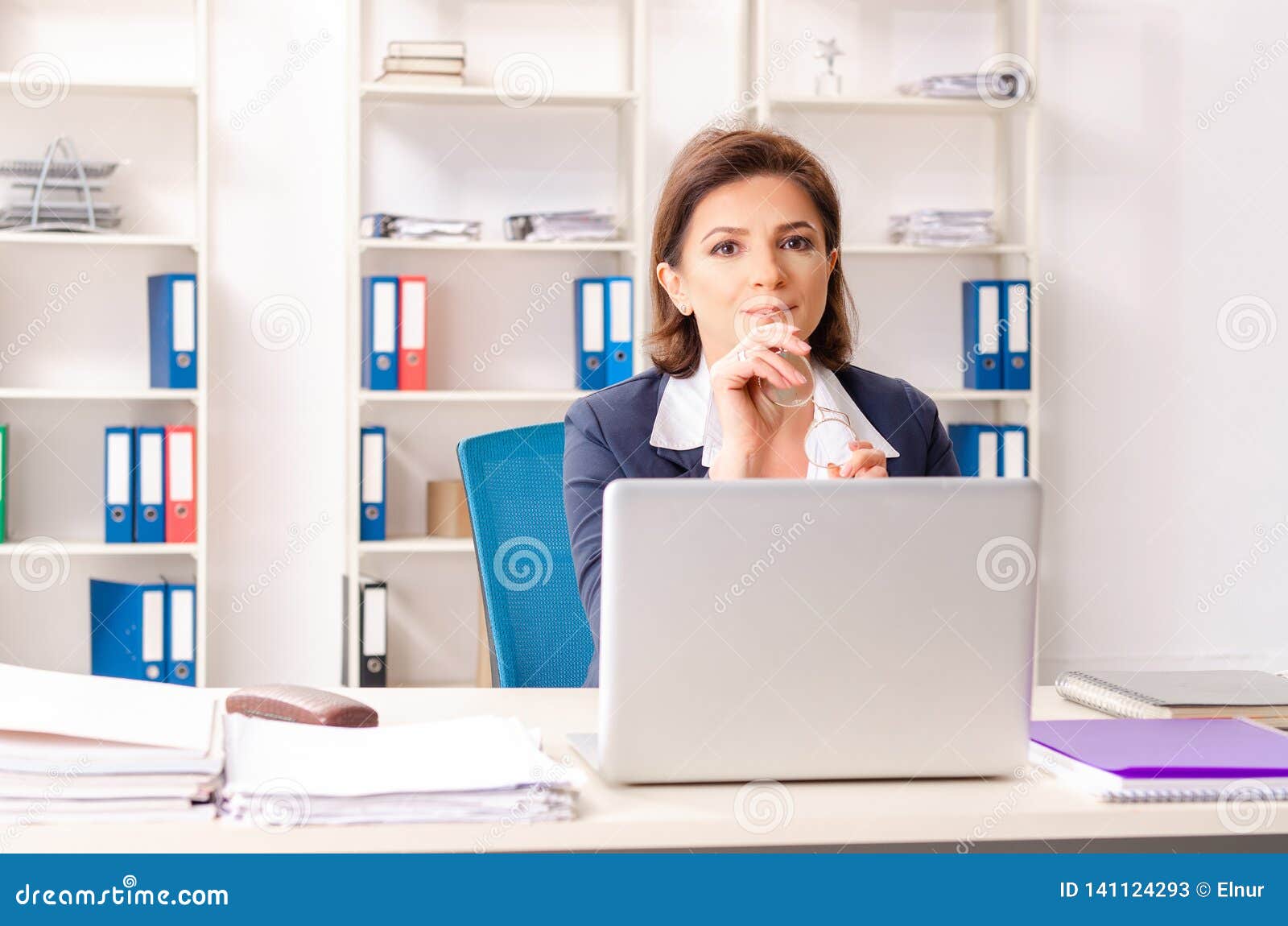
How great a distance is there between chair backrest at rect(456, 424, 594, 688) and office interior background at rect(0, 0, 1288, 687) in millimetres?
1556

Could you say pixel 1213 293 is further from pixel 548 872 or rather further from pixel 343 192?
pixel 548 872

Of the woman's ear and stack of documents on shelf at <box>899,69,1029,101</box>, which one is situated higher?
stack of documents on shelf at <box>899,69,1029,101</box>

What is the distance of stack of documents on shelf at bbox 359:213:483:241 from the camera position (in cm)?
334

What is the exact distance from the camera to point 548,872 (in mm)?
917

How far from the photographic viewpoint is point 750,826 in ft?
3.10

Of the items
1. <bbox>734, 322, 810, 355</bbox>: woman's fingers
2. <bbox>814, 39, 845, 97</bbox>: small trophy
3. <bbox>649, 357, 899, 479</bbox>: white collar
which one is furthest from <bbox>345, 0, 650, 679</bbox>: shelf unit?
<bbox>734, 322, 810, 355</bbox>: woman's fingers

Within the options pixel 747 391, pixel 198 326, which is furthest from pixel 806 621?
pixel 198 326

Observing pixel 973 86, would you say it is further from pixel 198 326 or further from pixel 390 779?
pixel 390 779

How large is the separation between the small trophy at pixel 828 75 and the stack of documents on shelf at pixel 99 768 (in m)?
2.97

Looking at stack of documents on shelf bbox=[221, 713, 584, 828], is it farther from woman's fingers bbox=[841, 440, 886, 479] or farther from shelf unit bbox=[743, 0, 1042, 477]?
shelf unit bbox=[743, 0, 1042, 477]

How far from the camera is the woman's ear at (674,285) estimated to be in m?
1.90

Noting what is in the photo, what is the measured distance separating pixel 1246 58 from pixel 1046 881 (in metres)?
3.62

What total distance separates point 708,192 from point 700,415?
0.31 m

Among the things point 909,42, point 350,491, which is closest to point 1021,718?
point 350,491
